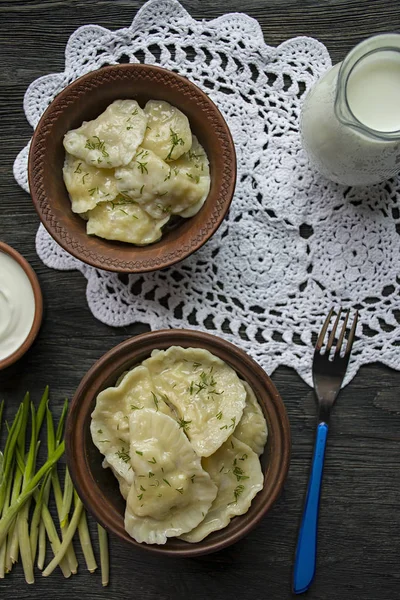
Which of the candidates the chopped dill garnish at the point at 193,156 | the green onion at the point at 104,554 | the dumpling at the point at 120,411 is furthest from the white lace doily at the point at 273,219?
the green onion at the point at 104,554

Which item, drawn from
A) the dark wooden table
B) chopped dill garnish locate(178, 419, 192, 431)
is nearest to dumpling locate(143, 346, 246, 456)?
chopped dill garnish locate(178, 419, 192, 431)

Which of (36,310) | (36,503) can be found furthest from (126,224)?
(36,503)

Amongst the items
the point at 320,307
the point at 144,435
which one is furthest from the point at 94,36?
the point at 144,435

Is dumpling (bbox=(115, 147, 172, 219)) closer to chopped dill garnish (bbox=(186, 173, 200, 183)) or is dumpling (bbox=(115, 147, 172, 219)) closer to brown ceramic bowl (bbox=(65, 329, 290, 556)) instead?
chopped dill garnish (bbox=(186, 173, 200, 183))

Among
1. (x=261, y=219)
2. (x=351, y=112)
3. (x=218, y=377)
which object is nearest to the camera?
(x=351, y=112)

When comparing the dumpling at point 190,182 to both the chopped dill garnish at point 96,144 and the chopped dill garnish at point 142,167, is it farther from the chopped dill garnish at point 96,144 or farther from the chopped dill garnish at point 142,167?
the chopped dill garnish at point 96,144

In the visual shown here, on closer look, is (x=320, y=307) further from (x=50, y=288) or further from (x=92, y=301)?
(x=50, y=288)
